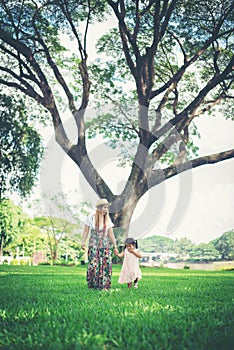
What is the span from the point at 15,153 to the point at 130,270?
519 inches

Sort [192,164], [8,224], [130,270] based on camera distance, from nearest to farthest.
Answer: [130,270] < [192,164] < [8,224]

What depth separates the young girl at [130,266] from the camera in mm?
7262

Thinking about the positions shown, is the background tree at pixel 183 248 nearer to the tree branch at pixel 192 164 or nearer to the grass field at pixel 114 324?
the tree branch at pixel 192 164

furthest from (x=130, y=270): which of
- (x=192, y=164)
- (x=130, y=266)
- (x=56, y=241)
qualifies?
(x=56, y=241)

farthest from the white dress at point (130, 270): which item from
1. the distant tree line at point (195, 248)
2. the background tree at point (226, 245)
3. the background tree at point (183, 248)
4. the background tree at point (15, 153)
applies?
the background tree at point (183, 248)

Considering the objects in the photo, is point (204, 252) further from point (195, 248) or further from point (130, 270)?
point (130, 270)

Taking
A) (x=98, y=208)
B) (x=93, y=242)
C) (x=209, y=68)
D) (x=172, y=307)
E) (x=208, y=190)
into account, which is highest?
(x=209, y=68)

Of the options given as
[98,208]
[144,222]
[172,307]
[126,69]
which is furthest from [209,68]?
[172,307]

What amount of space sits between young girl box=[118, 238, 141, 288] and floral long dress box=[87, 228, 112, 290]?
57 centimetres

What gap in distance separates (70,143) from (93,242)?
34.5ft

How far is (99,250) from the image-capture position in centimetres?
674

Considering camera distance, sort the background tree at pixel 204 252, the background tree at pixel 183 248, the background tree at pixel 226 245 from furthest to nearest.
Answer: the background tree at pixel 183 248 < the background tree at pixel 204 252 < the background tree at pixel 226 245

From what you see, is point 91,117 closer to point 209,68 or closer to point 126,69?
point 126,69

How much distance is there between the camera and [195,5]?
55.6ft
